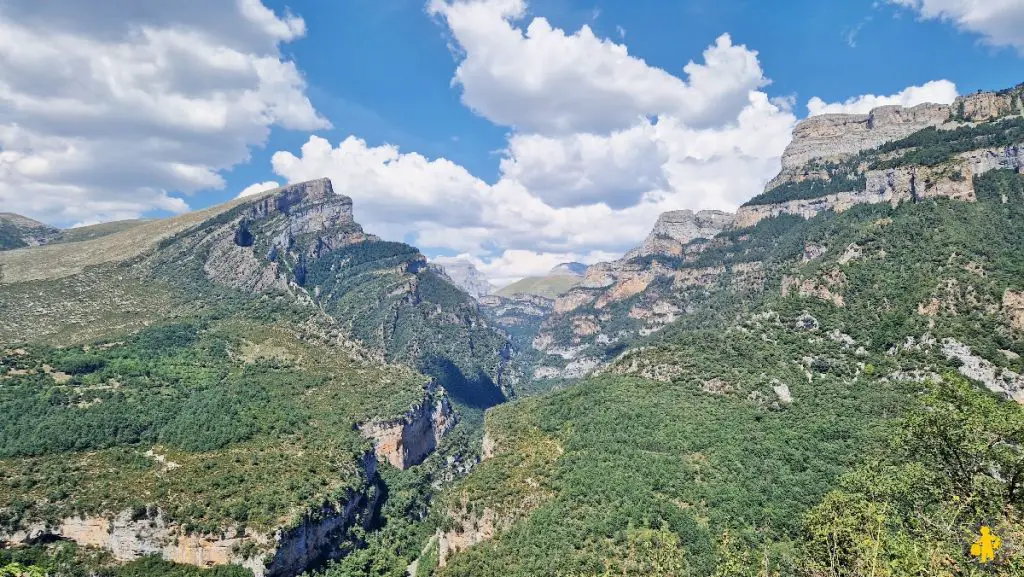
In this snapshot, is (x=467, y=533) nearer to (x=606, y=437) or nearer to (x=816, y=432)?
(x=606, y=437)

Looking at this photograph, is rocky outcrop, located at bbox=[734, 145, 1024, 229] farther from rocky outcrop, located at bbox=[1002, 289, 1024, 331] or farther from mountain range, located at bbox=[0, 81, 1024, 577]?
rocky outcrop, located at bbox=[1002, 289, 1024, 331]

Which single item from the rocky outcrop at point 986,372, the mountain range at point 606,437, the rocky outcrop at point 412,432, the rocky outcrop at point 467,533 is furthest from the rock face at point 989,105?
the rocky outcrop at point 412,432

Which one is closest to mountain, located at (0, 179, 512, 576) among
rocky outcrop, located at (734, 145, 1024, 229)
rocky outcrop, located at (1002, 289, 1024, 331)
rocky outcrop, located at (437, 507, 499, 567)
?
rocky outcrop, located at (437, 507, 499, 567)

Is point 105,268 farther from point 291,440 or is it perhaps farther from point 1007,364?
point 1007,364

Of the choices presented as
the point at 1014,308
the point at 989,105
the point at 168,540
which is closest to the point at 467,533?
the point at 168,540

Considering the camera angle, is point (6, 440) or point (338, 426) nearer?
point (6, 440)

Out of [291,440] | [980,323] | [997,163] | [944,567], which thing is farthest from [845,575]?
[997,163]
